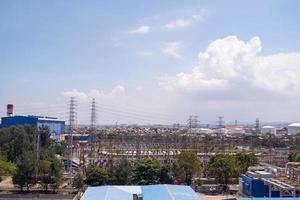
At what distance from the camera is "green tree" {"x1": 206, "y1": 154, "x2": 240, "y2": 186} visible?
750 inches

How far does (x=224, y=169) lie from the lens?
19.0 meters

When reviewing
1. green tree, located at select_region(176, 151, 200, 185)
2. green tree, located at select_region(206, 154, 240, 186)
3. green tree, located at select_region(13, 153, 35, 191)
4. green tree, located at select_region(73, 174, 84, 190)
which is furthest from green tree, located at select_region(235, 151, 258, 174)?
green tree, located at select_region(13, 153, 35, 191)

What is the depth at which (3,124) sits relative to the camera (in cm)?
4650

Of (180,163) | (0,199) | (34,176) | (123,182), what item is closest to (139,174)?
(123,182)

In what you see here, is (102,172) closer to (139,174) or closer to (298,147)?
(139,174)

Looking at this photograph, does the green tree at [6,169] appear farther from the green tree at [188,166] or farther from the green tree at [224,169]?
the green tree at [224,169]

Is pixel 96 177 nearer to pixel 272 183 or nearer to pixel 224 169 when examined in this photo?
pixel 224 169

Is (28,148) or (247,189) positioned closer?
(247,189)

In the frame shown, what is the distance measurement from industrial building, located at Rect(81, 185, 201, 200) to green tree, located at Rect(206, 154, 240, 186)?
5621mm

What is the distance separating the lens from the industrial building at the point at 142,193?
12.3 meters

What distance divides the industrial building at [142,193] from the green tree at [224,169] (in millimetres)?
5621

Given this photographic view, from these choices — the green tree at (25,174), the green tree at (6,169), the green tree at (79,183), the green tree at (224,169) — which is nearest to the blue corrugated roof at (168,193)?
the green tree at (79,183)

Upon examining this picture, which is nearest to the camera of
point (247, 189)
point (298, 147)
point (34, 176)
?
point (247, 189)

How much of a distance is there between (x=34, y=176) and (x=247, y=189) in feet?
30.4
